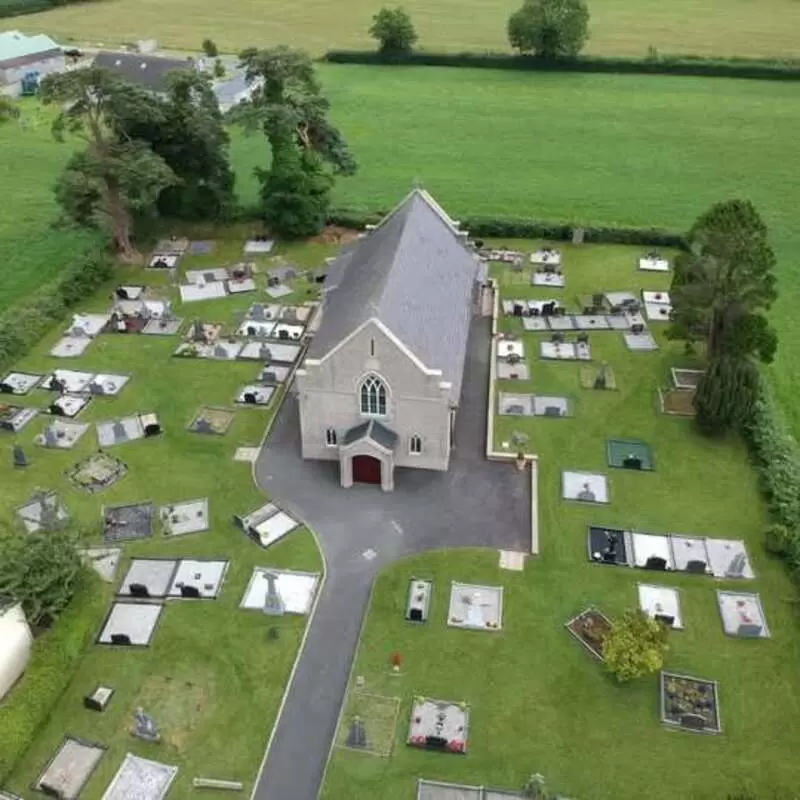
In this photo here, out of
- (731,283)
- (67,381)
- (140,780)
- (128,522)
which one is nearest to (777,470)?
(731,283)

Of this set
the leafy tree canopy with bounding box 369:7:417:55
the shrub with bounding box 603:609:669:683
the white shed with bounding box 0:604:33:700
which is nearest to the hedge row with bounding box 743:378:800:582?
the shrub with bounding box 603:609:669:683

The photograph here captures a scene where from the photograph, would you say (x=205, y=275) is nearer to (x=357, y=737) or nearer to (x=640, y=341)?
(x=640, y=341)

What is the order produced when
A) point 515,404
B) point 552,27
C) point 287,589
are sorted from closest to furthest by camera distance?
point 287,589 < point 515,404 < point 552,27

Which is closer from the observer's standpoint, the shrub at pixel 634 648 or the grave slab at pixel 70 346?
the shrub at pixel 634 648

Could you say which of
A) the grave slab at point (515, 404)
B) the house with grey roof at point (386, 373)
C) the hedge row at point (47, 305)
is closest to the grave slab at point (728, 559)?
the grave slab at point (515, 404)

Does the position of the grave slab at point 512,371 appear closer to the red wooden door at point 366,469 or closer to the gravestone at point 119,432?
the red wooden door at point 366,469
